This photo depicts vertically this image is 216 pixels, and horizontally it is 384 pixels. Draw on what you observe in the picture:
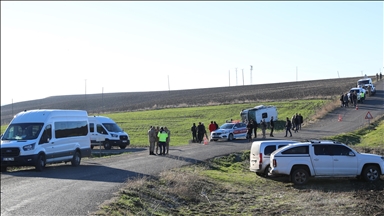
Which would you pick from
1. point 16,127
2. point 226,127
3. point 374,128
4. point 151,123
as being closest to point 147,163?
point 16,127

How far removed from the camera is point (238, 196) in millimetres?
19719

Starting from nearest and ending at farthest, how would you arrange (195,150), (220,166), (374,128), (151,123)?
(220,166) → (195,150) → (374,128) → (151,123)

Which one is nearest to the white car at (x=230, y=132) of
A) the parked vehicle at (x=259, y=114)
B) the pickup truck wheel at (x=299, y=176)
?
the parked vehicle at (x=259, y=114)

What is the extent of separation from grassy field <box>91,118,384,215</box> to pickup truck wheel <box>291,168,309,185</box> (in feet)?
0.94

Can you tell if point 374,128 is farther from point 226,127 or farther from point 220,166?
point 220,166

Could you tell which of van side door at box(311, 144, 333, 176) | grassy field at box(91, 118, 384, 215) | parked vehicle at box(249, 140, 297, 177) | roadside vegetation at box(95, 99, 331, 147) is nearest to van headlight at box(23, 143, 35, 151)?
grassy field at box(91, 118, 384, 215)

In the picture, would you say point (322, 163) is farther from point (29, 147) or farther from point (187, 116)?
point (187, 116)

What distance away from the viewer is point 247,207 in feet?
59.1

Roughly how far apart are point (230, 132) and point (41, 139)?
21.3 meters

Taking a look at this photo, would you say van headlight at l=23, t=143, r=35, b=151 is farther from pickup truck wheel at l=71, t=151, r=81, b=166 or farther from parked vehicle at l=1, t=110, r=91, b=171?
pickup truck wheel at l=71, t=151, r=81, b=166

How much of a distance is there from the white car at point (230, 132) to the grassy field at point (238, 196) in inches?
674

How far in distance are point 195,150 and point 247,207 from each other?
15.5 m

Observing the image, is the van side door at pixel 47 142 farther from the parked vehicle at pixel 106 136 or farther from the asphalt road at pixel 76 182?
the parked vehicle at pixel 106 136

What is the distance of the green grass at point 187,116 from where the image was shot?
2166 inches
